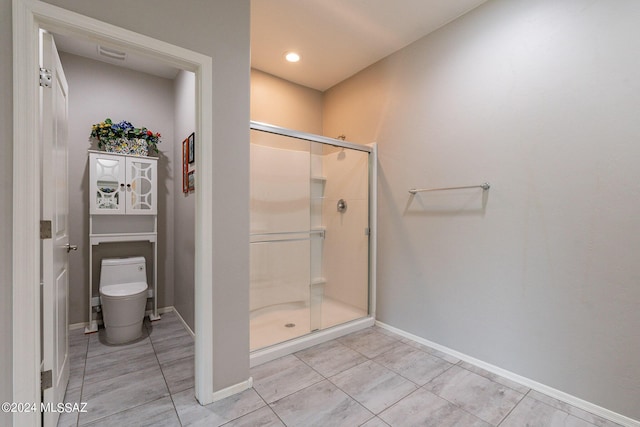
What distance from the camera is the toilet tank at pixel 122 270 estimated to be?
2.62 metres

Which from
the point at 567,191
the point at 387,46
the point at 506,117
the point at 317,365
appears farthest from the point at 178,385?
the point at 387,46

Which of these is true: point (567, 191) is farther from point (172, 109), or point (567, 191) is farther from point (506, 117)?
point (172, 109)

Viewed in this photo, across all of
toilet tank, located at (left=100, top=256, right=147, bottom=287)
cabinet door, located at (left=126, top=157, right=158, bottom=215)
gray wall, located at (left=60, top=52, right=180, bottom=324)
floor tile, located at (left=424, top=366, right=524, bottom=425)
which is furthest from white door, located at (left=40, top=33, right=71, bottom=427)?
floor tile, located at (left=424, top=366, right=524, bottom=425)

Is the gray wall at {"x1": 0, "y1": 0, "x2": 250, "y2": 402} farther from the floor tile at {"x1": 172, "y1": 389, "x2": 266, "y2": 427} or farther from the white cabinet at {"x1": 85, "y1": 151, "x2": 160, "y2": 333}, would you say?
the white cabinet at {"x1": 85, "y1": 151, "x2": 160, "y2": 333}

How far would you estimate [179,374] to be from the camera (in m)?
1.97

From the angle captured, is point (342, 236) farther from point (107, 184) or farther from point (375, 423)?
point (107, 184)

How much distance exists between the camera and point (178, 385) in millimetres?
1840

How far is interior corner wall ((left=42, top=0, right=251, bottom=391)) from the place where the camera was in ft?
5.33

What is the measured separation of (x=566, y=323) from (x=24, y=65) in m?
3.05

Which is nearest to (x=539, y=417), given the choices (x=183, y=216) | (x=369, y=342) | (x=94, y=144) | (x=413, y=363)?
(x=413, y=363)

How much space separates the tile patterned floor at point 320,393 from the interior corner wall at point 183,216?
524 mm

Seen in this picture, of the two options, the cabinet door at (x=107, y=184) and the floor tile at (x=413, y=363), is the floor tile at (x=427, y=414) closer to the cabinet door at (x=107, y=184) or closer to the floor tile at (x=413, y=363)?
the floor tile at (x=413, y=363)

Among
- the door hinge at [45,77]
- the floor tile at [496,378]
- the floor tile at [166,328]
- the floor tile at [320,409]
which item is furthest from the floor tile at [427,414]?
the door hinge at [45,77]

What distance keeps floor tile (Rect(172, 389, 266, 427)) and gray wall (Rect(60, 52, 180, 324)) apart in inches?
69.7
